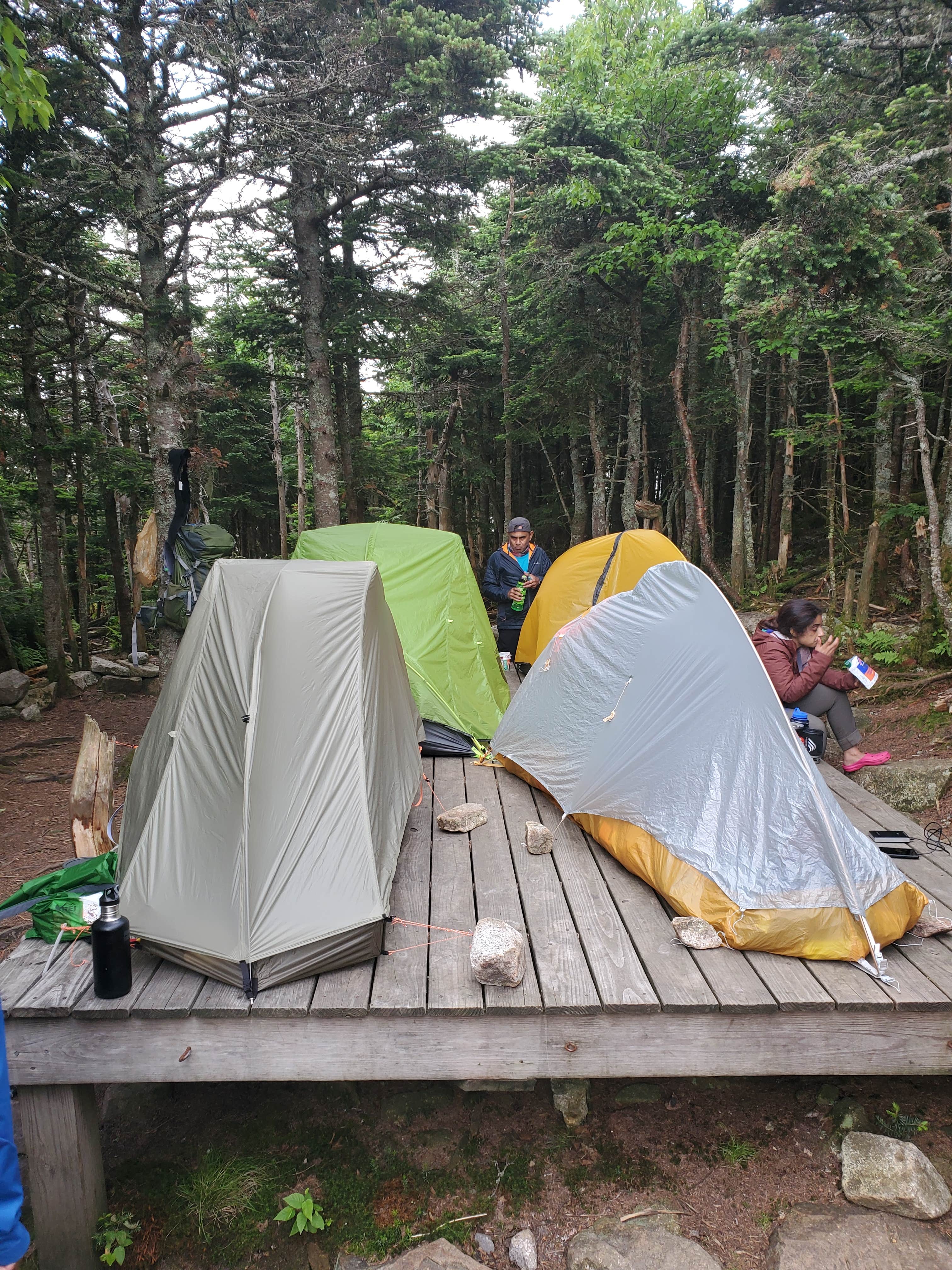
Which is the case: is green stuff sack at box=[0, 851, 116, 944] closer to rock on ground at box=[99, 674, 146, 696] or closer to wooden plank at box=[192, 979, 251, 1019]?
wooden plank at box=[192, 979, 251, 1019]

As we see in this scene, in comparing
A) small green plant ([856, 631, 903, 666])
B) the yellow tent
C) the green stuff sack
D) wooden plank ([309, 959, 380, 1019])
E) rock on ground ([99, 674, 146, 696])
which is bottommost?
rock on ground ([99, 674, 146, 696])

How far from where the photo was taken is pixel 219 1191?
2766 mm

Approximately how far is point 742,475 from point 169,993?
12.9 m

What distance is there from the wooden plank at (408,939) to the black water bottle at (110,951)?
723 millimetres

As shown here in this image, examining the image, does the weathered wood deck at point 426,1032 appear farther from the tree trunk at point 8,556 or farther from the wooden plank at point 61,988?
the tree trunk at point 8,556

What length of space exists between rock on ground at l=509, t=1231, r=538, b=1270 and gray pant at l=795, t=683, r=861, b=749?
3221mm

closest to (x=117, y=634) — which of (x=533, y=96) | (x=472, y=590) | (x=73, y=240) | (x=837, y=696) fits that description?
(x=73, y=240)

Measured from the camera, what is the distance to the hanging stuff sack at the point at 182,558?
6.16 m

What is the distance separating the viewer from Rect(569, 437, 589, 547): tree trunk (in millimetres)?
16266

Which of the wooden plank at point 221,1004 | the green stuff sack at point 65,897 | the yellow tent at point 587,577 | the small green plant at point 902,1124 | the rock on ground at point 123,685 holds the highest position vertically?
the yellow tent at point 587,577

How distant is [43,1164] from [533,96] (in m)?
15.4

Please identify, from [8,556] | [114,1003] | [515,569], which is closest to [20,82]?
[114,1003]

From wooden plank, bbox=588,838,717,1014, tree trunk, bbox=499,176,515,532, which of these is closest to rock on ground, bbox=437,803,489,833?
wooden plank, bbox=588,838,717,1014

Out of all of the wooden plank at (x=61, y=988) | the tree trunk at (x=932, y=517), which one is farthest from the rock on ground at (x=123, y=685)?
the tree trunk at (x=932, y=517)
